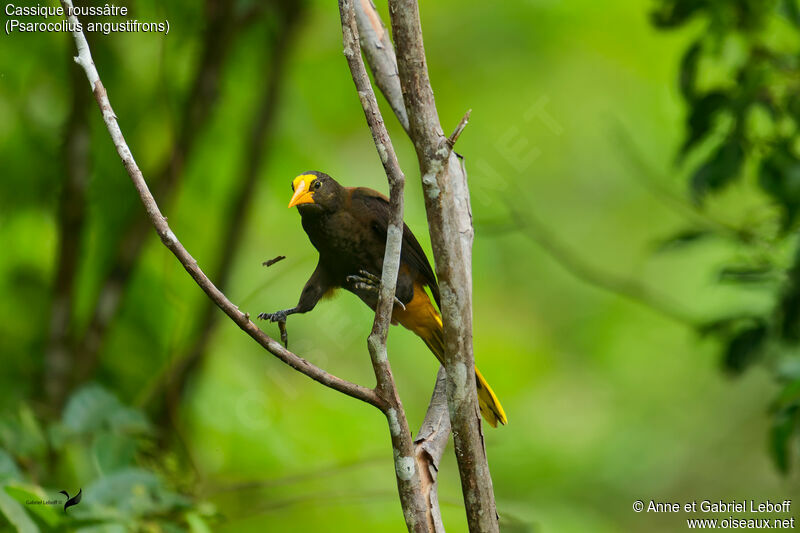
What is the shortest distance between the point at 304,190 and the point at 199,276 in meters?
0.41

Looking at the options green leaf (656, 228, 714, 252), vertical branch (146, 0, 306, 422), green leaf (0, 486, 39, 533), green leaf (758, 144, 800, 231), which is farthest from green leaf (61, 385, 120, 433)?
green leaf (758, 144, 800, 231)

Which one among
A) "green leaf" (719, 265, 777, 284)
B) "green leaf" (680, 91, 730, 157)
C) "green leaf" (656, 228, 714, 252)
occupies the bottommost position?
"green leaf" (719, 265, 777, 284)

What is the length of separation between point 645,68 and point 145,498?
3.42m

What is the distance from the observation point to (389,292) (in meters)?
1.07

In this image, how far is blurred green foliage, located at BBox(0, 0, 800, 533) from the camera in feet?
8.49

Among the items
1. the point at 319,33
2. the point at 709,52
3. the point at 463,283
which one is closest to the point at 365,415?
the point at 319,33

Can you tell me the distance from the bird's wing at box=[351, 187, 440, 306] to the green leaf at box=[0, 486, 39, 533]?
0.92m

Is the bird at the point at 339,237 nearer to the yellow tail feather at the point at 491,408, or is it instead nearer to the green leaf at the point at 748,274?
the yellow tail feather at the point at 491,408

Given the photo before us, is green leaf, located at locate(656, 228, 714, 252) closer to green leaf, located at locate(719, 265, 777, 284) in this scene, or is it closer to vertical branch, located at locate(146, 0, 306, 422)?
green leaf, located at locate(719, 265, 777, 284)

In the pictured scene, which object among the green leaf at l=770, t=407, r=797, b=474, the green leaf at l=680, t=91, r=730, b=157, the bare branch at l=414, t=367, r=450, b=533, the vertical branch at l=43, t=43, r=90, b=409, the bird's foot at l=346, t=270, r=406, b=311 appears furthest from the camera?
the vertical branch at l=43, t=43, r=90, b=409

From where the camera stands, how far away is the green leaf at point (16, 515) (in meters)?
1.45

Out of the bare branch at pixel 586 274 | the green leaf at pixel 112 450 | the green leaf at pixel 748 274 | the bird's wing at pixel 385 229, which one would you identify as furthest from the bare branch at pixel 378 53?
the green leaf at pixel 748 274
